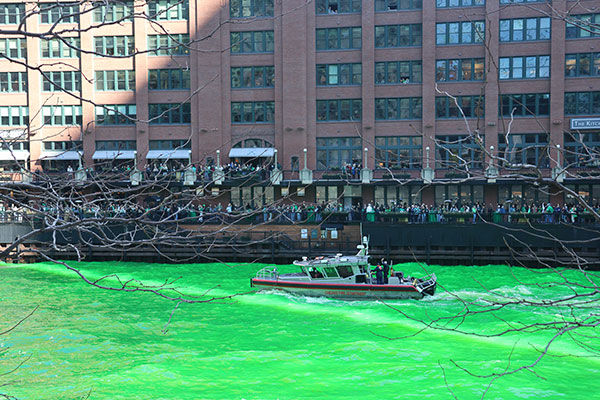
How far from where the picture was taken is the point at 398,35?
52938mm

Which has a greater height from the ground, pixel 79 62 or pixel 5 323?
pixel 79 62

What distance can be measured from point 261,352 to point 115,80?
41.0m

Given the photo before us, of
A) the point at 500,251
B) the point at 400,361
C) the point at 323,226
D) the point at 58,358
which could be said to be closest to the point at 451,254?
the point at 500,251

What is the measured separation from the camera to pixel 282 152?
54125 mm

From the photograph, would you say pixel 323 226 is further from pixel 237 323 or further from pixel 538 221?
pixel 237 323

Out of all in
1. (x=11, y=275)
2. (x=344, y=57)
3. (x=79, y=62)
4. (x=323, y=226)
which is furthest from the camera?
(x=79, y=62)

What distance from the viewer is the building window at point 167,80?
55.8m

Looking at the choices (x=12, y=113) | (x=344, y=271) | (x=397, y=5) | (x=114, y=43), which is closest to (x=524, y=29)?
(x=397, y=5)

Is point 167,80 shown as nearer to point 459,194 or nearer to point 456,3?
point 456,3

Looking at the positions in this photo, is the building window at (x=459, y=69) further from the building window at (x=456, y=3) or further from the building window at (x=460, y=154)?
the building window at (x=460, y=154)

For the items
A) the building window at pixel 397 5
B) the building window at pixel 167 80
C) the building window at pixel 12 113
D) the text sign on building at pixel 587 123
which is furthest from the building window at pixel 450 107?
the building window at pixel 12 113

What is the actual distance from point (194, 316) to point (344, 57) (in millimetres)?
32036

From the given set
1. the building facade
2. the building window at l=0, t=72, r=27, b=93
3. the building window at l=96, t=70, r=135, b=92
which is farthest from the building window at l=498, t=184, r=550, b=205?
the building window at l=0, t=72, r=27, b=93

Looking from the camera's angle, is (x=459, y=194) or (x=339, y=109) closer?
(x=459, y=194)
